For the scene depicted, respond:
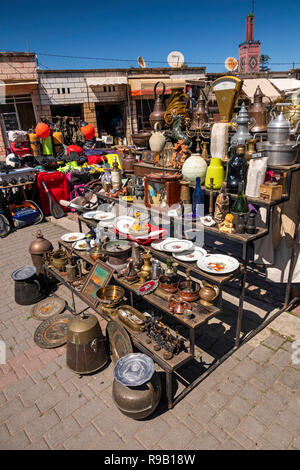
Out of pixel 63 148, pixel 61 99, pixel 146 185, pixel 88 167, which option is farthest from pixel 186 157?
pixel 61 99

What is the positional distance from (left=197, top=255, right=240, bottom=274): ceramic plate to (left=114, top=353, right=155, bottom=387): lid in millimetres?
1219

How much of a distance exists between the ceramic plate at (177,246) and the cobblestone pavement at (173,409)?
139 centimetres

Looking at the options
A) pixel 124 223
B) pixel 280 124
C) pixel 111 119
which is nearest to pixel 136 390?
pixel 124 223

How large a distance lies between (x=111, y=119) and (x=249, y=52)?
161 ft

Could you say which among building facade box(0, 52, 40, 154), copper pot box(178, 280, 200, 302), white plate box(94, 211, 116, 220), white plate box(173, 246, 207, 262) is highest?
building facade box(0, 52, 40, 154)

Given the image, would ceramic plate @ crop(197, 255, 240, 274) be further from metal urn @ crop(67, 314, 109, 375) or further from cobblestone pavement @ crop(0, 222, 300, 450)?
metal urn @ crop(67, 314, 109, 375)

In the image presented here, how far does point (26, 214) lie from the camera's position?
30.6ft

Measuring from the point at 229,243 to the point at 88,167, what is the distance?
619 centimetres

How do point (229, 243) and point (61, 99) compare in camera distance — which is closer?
point (229, 243)

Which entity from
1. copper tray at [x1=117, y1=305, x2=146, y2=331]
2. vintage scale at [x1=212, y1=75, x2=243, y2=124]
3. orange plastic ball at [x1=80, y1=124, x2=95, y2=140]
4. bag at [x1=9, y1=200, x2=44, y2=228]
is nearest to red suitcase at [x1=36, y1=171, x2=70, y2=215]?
bag at [x1=9, y1=200, x2=44, y2=228]

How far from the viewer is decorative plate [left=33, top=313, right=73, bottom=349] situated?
4422mm

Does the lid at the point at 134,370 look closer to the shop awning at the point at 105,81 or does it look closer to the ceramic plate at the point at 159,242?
the ceramic plate at the point at 159,242

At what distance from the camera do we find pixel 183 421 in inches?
124
